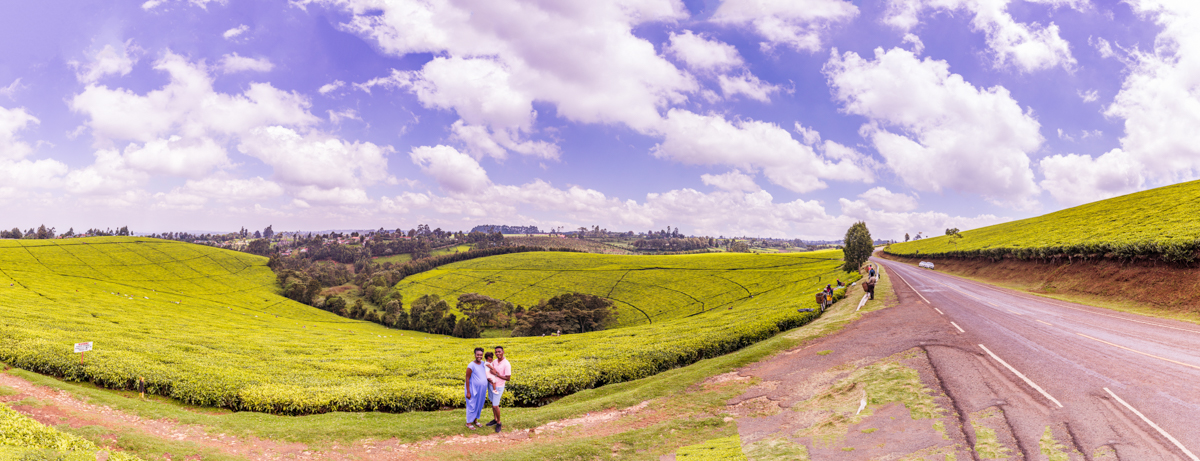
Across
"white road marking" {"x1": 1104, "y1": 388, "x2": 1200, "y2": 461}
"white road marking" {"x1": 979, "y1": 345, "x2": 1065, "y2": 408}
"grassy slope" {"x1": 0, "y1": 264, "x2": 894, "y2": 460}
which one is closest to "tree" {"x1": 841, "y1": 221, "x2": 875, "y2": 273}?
"white road marking" {"x1": 979, "y1": 345, "x2": 1065, "y2": 408}

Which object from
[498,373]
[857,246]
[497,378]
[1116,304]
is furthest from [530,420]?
[857,246]

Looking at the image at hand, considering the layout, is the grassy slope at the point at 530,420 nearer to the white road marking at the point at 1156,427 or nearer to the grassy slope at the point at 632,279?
the white road marking at the point at 1156,427

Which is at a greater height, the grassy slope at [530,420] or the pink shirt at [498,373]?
the pink shirt at [498,373]

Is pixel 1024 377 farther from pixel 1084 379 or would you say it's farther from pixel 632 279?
pixel 632 279

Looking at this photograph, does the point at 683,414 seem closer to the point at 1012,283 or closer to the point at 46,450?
the point at 46,450

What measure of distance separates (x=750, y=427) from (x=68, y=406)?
2239cm

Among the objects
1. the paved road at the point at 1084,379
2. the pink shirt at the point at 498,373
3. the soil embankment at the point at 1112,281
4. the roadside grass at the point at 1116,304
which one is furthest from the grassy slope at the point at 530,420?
the soil embankment at the point at 1112,281

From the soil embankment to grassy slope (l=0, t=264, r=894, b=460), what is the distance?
3200 centimetres

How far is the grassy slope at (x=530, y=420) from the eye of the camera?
36.1ft

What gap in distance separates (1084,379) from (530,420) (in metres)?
16.7

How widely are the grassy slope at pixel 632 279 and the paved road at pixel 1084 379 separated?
40.8 metres

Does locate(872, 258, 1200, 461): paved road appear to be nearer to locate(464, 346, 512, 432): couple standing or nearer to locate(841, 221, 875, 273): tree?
locate(464, 346, 512, 432): couple standing

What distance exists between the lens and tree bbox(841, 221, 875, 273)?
198 ft

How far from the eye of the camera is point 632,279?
115m
